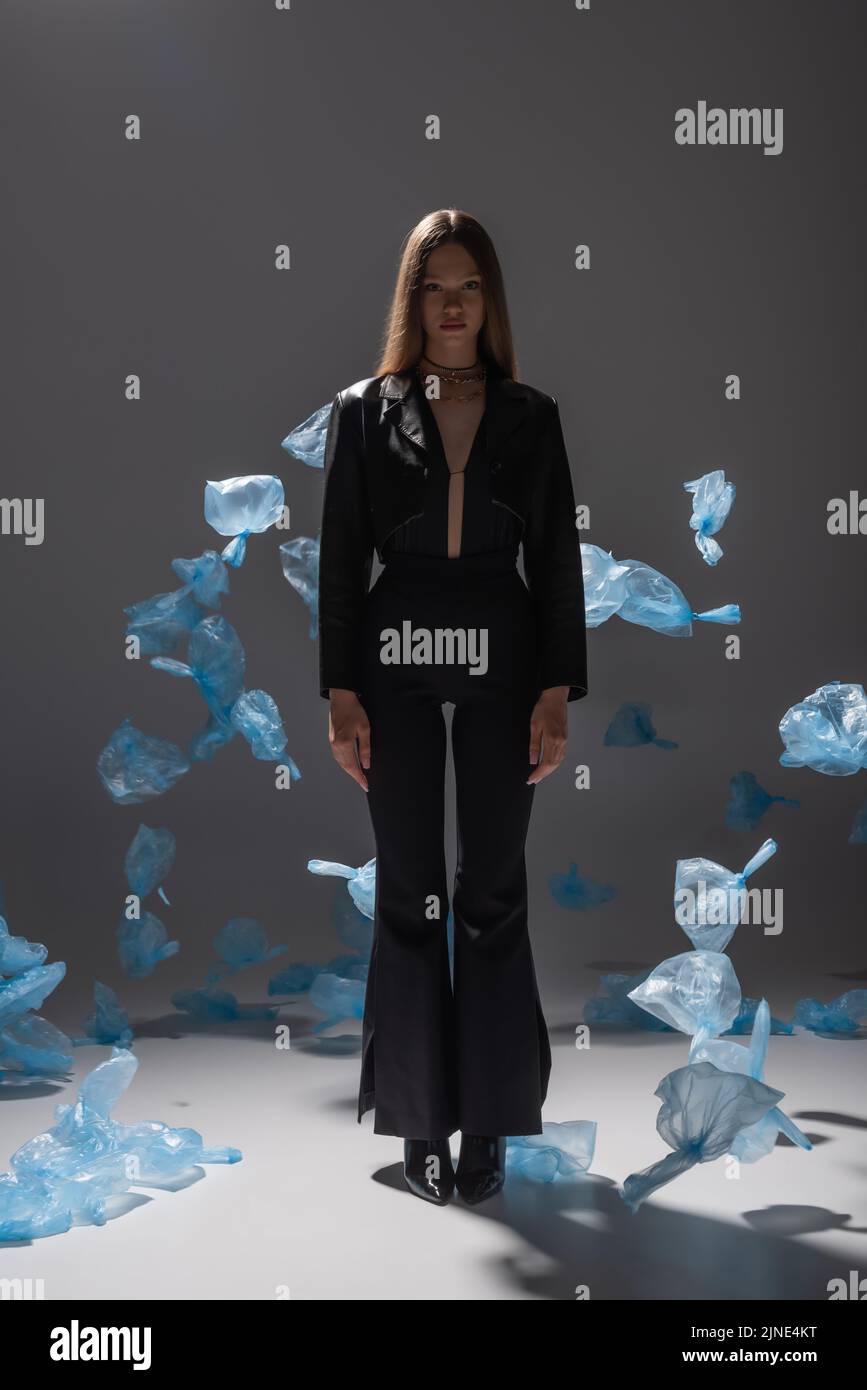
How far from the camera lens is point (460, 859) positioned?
2457 mm

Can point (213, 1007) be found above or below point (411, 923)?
below

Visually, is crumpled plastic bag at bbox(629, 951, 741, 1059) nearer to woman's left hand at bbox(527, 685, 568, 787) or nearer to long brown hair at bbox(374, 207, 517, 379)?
woman's left hand at bbox(527, 685, 568, 787)

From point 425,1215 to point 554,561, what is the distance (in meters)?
1.01

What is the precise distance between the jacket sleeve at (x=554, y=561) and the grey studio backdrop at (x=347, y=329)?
1.71 m

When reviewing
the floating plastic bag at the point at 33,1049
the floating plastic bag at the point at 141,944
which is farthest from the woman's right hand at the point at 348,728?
the floating plastic bag at the point at 141,944

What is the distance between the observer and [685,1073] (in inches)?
90.8

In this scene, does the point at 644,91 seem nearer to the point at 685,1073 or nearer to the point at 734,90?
the point at 734,90

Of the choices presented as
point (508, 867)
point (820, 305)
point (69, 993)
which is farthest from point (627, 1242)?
point (820, 305)

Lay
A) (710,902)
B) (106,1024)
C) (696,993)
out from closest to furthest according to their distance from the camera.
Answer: (696,993)
(710,902)
(106,1024)

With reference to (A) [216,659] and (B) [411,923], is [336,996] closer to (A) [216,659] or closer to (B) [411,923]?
(A) [216,659]

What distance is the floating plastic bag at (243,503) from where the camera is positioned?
2998mm

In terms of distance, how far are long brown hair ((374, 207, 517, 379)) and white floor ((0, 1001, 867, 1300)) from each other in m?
1.30

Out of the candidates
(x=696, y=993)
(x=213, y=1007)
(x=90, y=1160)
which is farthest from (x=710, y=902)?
(x=213, y=1007)

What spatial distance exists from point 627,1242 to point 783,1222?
0.82ft
